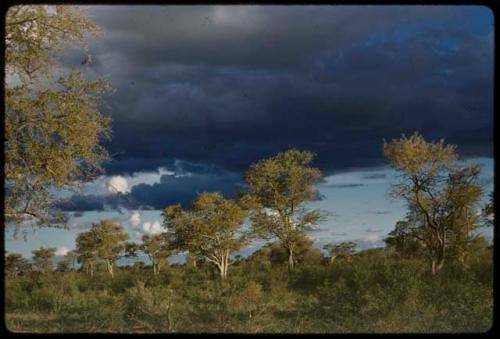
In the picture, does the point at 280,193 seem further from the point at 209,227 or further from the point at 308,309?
the point at 308,309

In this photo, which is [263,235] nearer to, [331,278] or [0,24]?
[331,278]

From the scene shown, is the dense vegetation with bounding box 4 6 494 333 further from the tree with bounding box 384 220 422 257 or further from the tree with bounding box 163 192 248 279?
the tree with bounding box 163 192 248 279

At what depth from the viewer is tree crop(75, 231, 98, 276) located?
45656 mm

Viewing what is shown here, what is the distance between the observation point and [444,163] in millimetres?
23859

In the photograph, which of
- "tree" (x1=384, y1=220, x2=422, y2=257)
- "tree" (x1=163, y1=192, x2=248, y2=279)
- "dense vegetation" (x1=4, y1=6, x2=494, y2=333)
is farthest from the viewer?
"tree" (x1=163, y1=192, x2=248, y2=279)

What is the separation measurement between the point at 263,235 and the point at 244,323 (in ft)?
71.4

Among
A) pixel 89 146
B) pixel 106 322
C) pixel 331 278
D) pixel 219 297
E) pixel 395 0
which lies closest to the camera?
pixel 395 0

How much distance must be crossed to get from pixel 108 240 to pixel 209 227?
14729 mm

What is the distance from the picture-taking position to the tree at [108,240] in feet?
149

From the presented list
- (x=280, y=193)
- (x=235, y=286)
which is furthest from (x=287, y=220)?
(x=235, y=286)

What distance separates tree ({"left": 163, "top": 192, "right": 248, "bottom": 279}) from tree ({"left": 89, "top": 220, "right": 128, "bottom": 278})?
36.4 feet

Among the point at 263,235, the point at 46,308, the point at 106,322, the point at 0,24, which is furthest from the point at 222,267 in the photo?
the point at 0,24

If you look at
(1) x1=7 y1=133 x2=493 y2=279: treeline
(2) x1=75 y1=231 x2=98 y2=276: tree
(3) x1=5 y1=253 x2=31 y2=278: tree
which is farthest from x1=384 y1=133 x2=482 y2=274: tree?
(2) x1=75 y1=231 x2=98 y2=276: tree

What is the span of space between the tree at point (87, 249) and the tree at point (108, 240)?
0.34m
